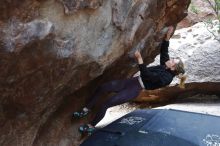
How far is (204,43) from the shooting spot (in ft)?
31.7

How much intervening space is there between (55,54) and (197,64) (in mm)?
5976

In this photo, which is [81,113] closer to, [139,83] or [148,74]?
[139,83]

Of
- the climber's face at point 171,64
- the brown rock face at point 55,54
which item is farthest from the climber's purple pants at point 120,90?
the climber's face at point 171,64

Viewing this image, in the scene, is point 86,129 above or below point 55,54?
below

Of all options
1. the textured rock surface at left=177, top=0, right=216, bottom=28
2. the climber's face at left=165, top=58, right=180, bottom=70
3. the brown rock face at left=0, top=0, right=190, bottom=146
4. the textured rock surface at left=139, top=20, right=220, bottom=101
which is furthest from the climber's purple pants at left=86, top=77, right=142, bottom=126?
the textured rock surface at left=177, top=0, right=216, bottom=28

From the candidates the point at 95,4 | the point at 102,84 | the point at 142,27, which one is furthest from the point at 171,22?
the point at 95,4

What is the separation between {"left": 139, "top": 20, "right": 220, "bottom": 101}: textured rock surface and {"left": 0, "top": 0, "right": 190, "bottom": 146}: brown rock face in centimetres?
383

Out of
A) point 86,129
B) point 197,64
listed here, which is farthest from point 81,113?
point 197,64

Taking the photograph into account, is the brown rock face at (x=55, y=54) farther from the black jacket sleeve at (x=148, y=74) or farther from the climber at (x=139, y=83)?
the black jacket sleeve at (x=148, y=74)

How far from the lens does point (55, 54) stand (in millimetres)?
3975

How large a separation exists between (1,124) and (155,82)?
2.20 meters

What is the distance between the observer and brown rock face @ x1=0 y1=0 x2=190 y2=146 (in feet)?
11.6

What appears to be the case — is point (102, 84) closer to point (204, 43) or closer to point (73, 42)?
point (73, 42)

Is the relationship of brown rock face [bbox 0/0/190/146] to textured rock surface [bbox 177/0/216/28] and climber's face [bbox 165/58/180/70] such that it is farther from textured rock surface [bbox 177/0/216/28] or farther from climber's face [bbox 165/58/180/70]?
textured rock surface [bbox 177/0/216/28]
